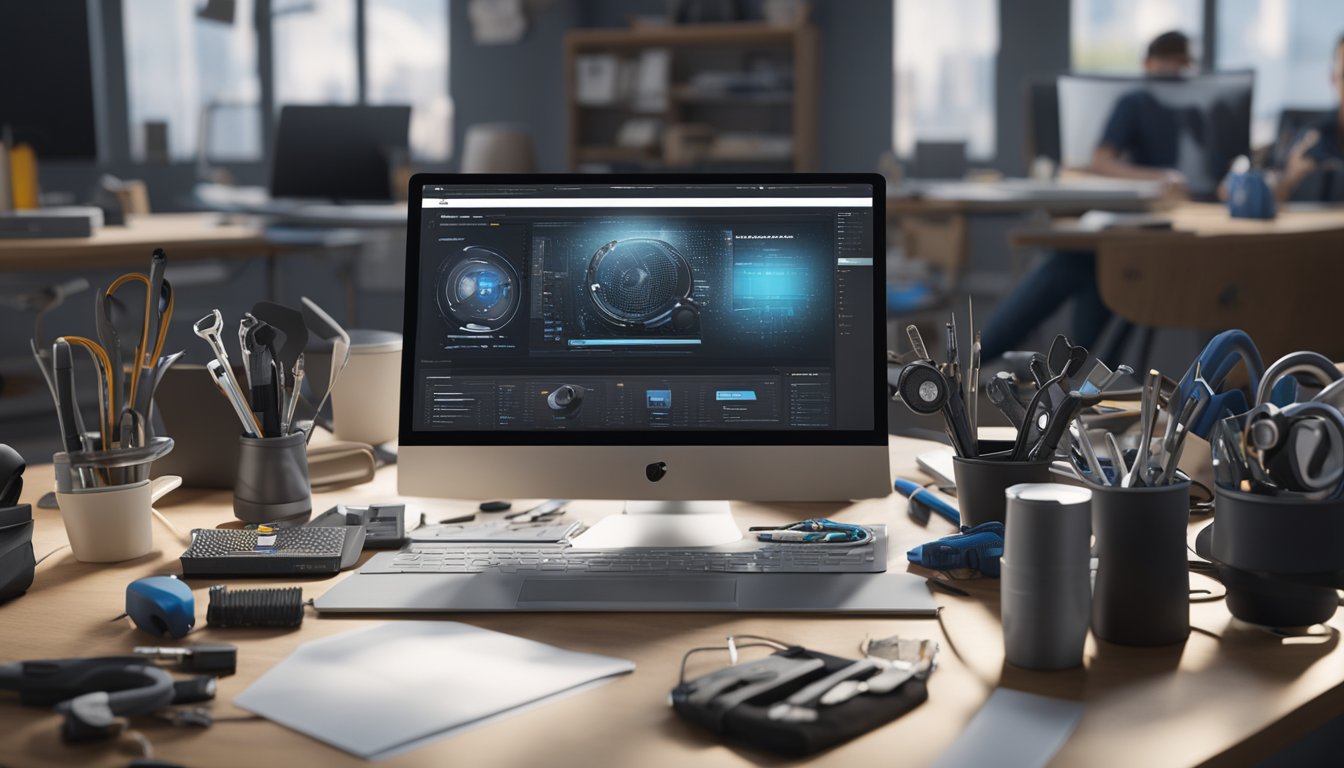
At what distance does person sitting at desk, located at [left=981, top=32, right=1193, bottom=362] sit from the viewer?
3594mm

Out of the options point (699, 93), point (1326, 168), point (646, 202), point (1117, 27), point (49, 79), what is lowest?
point (646, 202)

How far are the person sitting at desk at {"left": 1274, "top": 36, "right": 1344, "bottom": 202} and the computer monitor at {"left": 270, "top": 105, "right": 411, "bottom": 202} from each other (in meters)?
2.75

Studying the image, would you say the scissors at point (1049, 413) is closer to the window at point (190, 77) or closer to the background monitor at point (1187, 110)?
the background monitor at point (1187, 110)

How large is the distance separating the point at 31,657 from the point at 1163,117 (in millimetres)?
3412

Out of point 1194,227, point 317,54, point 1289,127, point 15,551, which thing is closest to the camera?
point 15,551

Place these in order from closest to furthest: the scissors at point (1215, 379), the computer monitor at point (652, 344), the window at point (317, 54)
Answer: the scissors at point (1215, 379) → the computer monitor at point (652, 344) → the window at point (317, 54)

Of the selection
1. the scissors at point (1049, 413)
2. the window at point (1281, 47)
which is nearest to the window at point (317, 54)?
the window at point (1281, 47)

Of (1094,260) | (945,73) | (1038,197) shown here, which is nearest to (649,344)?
(1038,197)

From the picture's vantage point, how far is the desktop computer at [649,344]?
1222 millimetres

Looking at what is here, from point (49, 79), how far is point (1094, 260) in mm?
2821

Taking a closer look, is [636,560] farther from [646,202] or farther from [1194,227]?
[1194,227]

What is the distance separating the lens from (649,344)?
1232 mm

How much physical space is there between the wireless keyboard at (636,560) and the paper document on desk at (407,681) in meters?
0.15

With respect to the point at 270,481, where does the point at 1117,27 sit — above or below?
above
